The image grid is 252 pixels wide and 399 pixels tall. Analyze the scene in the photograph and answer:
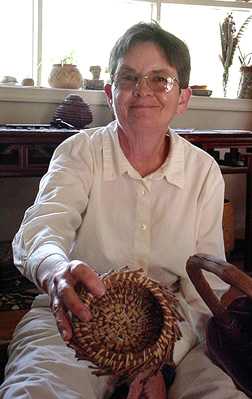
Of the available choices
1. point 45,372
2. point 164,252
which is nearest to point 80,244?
point 164,252

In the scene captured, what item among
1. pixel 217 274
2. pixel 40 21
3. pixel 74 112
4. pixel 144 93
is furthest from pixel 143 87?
pixel 40 21

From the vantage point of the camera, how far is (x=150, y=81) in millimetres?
1124

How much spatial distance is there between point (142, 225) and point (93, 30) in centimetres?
198

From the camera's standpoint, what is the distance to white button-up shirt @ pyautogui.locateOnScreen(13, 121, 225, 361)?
1.12 meters

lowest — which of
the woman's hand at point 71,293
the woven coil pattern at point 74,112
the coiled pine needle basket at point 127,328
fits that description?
the coiled pine needle basket at point 127,328

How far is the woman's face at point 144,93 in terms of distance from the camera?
1.12 m

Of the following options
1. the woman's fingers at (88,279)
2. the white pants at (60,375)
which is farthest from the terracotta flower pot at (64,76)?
the woman's fingers at (88,279)

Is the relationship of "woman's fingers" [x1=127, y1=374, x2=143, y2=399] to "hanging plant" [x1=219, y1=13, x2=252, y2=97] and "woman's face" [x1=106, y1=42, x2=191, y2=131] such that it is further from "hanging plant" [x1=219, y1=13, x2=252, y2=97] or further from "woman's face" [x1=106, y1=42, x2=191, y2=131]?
"hanging plant" [x1=219, y1=13, x2=252, y2=97]

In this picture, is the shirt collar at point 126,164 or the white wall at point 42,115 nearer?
the shirt collar at point 126,164

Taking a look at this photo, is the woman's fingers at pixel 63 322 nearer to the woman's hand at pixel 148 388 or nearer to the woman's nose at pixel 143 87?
the woman's hand at pixel 148 388

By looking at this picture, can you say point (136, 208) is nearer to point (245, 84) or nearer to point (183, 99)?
point (183, 99)

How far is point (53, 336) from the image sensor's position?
101 cm

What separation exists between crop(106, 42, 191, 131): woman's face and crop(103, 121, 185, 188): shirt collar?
0.07 metres

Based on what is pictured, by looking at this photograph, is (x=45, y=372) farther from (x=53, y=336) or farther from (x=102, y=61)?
(x=102, y=61)
